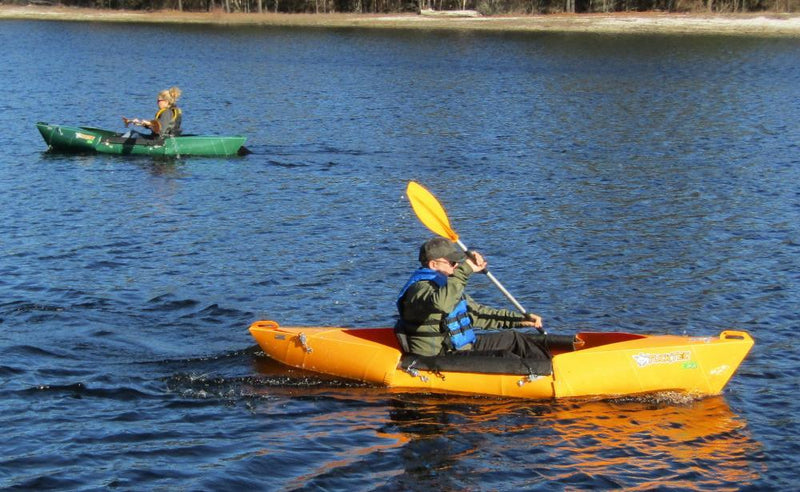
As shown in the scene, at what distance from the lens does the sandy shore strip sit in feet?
177

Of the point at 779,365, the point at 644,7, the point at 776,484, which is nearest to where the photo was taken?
the point at 776,484

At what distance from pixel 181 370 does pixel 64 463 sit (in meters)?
2.14

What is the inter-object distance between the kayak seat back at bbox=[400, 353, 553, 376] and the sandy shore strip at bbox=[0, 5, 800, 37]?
→ 4766 cm

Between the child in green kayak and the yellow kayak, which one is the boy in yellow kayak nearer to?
the yellow kayak

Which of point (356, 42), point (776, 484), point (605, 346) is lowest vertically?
point (776, 484)

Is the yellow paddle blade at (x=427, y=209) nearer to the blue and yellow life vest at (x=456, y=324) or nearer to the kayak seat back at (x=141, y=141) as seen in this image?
the blue and yellow life vest at (x=456, y=324)

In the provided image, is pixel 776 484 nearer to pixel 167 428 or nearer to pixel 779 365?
pixel 779 365

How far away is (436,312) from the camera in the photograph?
9.11 m

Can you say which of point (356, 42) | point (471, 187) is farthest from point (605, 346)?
point (356, 42)

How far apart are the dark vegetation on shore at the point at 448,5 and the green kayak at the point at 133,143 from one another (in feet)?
150

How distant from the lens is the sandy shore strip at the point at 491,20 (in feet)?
177

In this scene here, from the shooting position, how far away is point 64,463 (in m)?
7.88

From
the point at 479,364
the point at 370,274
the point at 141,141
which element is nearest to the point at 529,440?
the point at 479,364

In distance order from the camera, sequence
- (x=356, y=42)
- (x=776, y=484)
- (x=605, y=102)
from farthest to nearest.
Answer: (x=356, y=42) → (x=605, y=102) → (x=776, y=484)
